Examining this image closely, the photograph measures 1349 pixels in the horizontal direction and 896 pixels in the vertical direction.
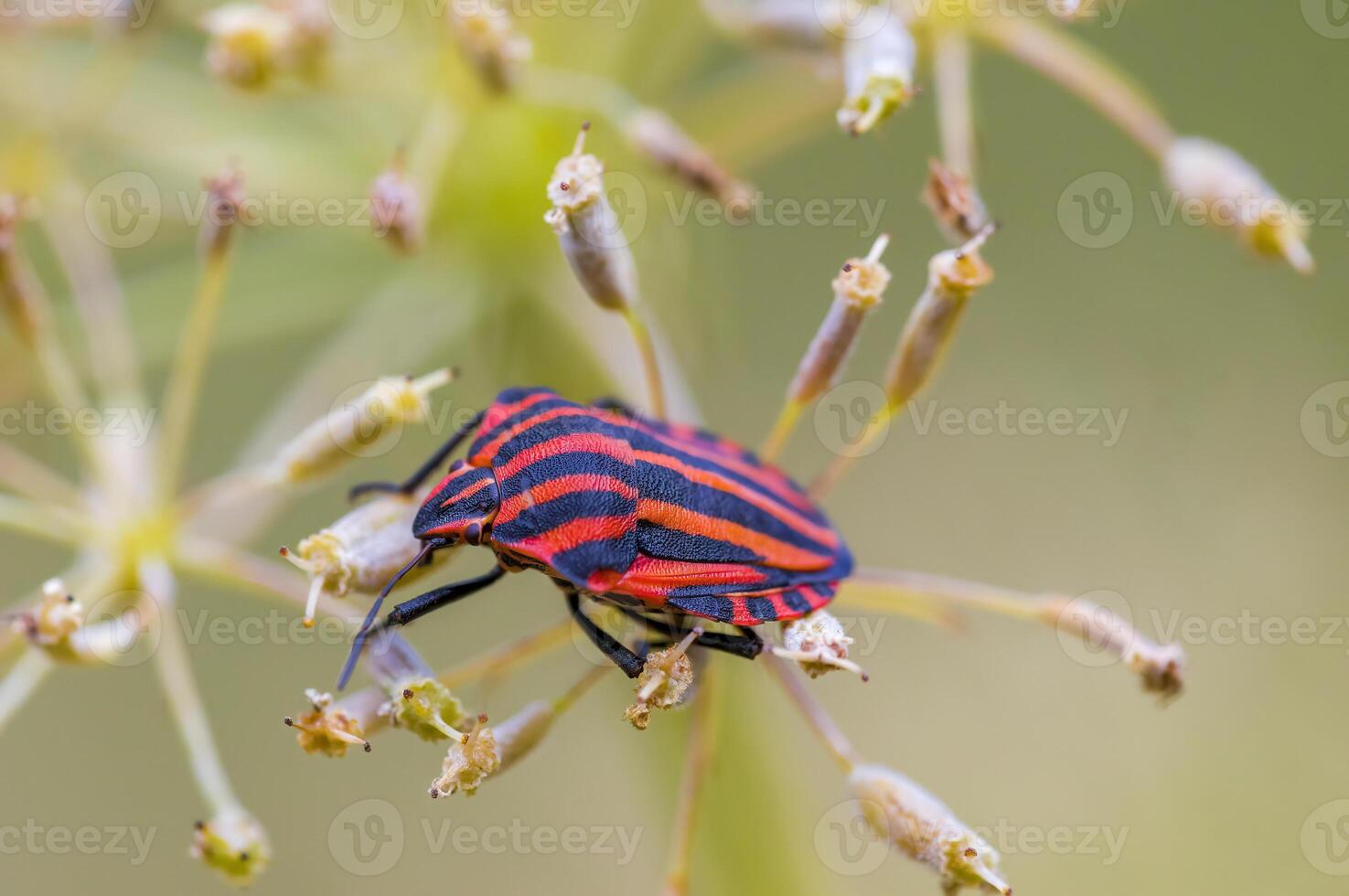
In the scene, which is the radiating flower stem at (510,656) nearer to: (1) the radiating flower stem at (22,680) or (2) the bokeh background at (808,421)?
(1) the radiating flower stem at (22,680)

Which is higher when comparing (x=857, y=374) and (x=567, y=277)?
(x=857, y=374)

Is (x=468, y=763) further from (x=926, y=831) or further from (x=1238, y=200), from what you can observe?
(x=1238, y=200)

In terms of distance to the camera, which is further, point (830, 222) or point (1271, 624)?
point (830, 222)

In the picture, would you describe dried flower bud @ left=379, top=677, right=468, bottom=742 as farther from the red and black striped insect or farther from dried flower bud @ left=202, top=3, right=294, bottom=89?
dried flower bud @ left=202, top=3, right=294, bottom=89

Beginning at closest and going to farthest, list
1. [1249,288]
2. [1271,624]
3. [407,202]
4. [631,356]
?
[407,202] < [631,356] < [1271,624] < [1249,288]

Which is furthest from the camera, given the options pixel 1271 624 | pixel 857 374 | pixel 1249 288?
pixel 857 374

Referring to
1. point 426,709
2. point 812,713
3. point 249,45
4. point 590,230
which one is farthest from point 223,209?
point 812,713

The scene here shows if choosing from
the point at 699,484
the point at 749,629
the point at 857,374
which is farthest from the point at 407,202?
the point at 857,374

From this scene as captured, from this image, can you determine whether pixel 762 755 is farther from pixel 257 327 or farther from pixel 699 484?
pixel 257 327

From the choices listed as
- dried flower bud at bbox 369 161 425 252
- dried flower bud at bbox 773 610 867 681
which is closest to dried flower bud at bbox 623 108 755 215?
dried flower bud at bbox 369 161 425 252
